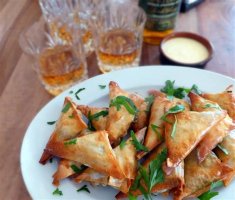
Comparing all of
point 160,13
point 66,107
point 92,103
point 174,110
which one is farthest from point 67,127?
point 160,13

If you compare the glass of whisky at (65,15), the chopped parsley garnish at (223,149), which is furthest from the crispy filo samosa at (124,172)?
the glass of whisky at (65,15)

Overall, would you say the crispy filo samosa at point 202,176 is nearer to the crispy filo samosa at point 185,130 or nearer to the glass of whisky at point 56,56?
the crispy filo samosa at point 185,130

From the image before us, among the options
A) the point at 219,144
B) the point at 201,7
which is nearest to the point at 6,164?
the point at 219,144

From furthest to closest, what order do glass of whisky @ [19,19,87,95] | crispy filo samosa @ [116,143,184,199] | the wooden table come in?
glass of whisky @ [19,19,87,95], the wooden table, crispy filo samosa @ [116,143,184,199]

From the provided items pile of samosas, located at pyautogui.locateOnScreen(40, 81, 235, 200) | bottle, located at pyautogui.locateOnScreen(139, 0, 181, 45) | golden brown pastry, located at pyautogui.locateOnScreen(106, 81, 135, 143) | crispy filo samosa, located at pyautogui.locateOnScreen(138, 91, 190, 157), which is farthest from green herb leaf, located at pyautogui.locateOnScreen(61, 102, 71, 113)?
bottle, located at pyautogui.locateOnScreen(139, 0, 181, 45)

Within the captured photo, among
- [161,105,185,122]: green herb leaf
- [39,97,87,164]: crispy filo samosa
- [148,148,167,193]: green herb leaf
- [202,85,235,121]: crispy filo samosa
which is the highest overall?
[39,97,87,164]: crispy filo samosa

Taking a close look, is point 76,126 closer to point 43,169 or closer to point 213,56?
point 43,169

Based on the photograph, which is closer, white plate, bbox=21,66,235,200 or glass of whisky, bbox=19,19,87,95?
white plate, bbox=21,66,235,200

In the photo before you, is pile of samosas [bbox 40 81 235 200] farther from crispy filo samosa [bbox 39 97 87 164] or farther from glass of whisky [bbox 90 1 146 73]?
glass of whisky [bbox 90 1 146 73]
